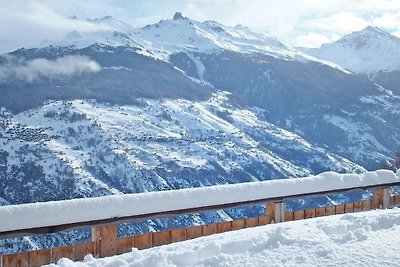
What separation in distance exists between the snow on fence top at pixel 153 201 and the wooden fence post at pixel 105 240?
10.6 inches

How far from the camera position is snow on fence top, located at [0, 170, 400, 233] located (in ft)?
22.2

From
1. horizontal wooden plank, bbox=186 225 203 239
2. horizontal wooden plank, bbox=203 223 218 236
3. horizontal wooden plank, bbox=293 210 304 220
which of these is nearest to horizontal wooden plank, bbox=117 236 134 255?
horizontal wooden plank, bbox=186 225 203 239

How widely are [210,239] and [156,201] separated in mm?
1007

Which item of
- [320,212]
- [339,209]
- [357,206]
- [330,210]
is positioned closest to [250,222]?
[320,212]

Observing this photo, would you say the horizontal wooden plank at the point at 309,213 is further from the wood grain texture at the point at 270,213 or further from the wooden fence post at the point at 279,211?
the wood grain texture at the point at 270,213

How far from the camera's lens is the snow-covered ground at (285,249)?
248 inches

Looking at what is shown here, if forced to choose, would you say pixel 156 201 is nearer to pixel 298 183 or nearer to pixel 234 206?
pixel 234 206

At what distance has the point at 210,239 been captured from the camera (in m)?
7.25

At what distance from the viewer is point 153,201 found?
25.4ft

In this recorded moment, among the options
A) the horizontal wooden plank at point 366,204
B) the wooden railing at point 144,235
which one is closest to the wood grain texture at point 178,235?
the wooden railing at point 144,235

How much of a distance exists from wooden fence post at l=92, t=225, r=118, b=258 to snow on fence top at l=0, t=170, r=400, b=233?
27cm

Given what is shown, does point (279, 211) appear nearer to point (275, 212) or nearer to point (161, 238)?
point (275, 212)

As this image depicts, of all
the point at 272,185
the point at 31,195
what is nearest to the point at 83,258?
the point at 272,185

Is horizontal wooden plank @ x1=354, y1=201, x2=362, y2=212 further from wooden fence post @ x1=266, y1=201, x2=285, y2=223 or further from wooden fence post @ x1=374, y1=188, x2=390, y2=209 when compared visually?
wooden fence post @ x1=266, y1=201, x2=285, y2=223
